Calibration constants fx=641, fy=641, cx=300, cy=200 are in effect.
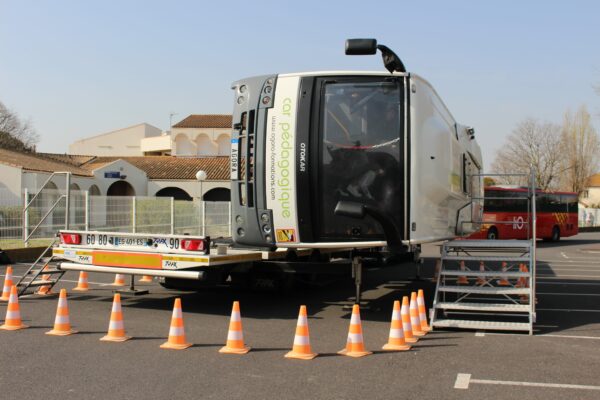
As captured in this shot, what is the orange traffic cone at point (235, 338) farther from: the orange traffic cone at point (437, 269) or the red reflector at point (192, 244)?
the orange traffic cone at point (437, 269)

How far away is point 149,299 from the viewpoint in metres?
11.1

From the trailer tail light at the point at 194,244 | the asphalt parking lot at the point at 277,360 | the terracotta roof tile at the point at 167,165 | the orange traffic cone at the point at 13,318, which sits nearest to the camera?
the asphalt parking lot at the point at 277,360

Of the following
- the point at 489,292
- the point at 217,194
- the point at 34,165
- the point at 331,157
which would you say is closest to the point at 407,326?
the point at 489,292

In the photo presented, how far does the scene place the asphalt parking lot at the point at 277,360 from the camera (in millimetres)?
5750

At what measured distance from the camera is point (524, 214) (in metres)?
32.6

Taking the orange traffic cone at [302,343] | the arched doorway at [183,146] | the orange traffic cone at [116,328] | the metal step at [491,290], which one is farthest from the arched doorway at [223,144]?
the orange traffic cone at [302,343]

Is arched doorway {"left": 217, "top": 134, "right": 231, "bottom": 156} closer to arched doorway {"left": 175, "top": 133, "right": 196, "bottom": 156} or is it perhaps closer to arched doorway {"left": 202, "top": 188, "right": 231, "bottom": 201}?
arched doorway {"left": 175, "top": 133, "right": 196, "bottom": 156}

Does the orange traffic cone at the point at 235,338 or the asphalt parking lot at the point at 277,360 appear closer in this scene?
the asphalt parking lot at the point at 277,360

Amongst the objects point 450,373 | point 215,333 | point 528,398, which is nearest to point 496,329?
point 450,373

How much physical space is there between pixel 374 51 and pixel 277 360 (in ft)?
13.6

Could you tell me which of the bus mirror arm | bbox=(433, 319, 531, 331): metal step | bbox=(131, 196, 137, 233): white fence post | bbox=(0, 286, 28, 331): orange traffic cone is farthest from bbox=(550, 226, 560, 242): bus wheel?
bbox=(0, 286, 28, 331): orange traffic cone

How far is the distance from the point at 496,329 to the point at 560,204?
30.0 m

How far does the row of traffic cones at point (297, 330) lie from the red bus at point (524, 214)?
21.1 metres

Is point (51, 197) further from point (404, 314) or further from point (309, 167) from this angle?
point (404, 314)
